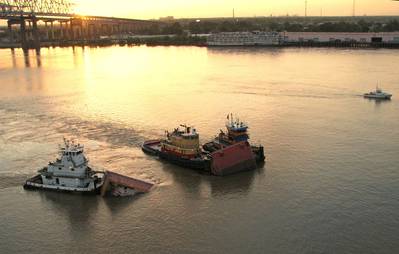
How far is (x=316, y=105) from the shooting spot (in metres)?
26.1

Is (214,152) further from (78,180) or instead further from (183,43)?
(183,43)

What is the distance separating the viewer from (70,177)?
1410 centimetres

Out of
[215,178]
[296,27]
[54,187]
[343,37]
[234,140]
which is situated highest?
[296,27]

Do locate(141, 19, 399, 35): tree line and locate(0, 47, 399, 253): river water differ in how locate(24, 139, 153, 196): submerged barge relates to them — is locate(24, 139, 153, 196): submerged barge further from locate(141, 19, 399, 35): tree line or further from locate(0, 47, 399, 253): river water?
locate(141, 19, 399, 35): tree line

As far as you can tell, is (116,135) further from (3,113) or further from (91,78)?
(91,78)

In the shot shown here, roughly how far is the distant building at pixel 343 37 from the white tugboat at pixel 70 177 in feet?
189

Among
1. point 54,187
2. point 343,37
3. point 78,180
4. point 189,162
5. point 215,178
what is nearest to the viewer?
point 78,180

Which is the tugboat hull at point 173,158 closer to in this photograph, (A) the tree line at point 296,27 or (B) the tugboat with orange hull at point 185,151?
(B) the tugboat with orange hull at point 185,151

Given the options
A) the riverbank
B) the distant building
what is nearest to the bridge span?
the riverbank

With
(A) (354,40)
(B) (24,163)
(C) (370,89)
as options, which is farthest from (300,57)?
(B) (24,163)

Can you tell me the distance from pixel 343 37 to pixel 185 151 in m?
56.5

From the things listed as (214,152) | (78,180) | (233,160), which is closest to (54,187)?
(78,180)

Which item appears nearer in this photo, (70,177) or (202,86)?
(70,177)

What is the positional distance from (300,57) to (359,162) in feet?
128
